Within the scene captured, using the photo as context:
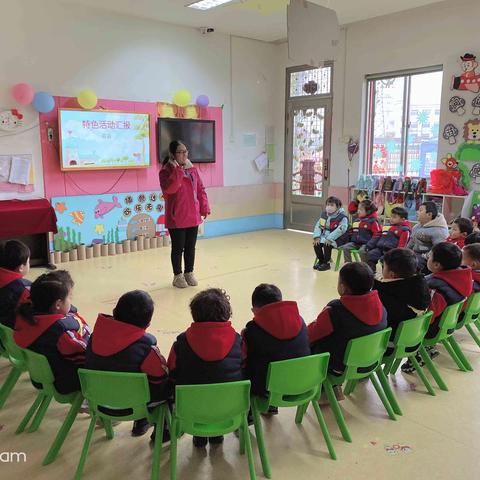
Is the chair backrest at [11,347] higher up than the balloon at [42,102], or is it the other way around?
the balloon at [42,102]

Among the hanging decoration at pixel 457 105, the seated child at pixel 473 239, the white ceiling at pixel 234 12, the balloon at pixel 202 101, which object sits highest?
the white ceiling at pixel 234 12

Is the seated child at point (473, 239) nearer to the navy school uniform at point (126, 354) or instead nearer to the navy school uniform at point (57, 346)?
the navy school uniform at point (126, 354)

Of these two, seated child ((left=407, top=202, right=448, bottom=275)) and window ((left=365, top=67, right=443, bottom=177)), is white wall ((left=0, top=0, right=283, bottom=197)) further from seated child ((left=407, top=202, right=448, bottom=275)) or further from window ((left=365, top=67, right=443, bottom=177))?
seated child ((left=407, top=202, right=448, bottom=275))

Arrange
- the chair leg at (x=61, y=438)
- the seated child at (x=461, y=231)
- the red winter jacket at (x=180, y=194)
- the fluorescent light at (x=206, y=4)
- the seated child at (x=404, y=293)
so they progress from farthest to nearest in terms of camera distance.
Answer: the fluorescent light at (x=206, y=4) < the red winter jacket at (x=180, y=194) < the seated child at (x=461, y=231) < the seated child at (x=404, y=293) < the chair leg at (x=61, y=438)

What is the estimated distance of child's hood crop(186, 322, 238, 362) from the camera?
198cm

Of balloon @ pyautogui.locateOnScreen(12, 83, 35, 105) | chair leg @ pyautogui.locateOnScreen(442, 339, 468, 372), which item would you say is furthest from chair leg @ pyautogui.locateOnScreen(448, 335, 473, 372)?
balloon @ pyautogui.locateOnScreen(12, 83, 35, 105)

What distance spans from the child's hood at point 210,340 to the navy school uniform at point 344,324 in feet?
2.01

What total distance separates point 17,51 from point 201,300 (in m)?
4.80

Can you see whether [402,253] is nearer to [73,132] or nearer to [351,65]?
[73,132]

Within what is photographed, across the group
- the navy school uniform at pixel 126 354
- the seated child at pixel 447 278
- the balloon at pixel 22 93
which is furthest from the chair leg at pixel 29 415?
the balloon at pixel 22 93

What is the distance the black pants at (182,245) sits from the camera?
4852mm

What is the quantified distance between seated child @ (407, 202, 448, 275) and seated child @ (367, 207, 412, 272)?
0.71ft

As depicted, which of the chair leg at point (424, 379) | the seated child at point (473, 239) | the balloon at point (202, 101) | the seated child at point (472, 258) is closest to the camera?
the chair leg at point (424, 379)

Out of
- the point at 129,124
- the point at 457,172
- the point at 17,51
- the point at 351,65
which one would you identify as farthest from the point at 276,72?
the point at 17,51
